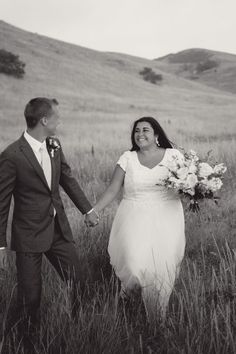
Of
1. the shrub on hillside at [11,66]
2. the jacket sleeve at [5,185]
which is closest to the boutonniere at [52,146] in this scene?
the jacket sleeve at [5,185]

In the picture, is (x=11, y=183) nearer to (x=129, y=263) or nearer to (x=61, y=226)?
(x=61, y=226)

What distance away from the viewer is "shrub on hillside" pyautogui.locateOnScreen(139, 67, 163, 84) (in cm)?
6041

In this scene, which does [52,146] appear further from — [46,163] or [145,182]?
[145,182]

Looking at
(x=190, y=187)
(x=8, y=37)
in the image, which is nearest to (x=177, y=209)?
(x=190, y=187)

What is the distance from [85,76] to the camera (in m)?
50.7

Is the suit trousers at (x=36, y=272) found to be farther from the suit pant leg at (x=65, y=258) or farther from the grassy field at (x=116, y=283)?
the grassy field at (x=116, y=283)

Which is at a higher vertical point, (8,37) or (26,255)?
(8,37)

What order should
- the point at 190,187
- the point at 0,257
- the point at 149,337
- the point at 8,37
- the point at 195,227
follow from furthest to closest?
the point at 8,37, the point at 195,227, the point at 190,187, the point at 0,257, the point at 149,337

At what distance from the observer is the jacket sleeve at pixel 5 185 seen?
3570mm

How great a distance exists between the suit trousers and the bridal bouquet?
3.67ft

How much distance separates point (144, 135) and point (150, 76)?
57.5m

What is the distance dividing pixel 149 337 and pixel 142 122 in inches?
92.6

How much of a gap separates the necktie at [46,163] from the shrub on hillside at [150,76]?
2249 inches

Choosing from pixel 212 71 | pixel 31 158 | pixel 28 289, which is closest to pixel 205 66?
pixel 212 71
